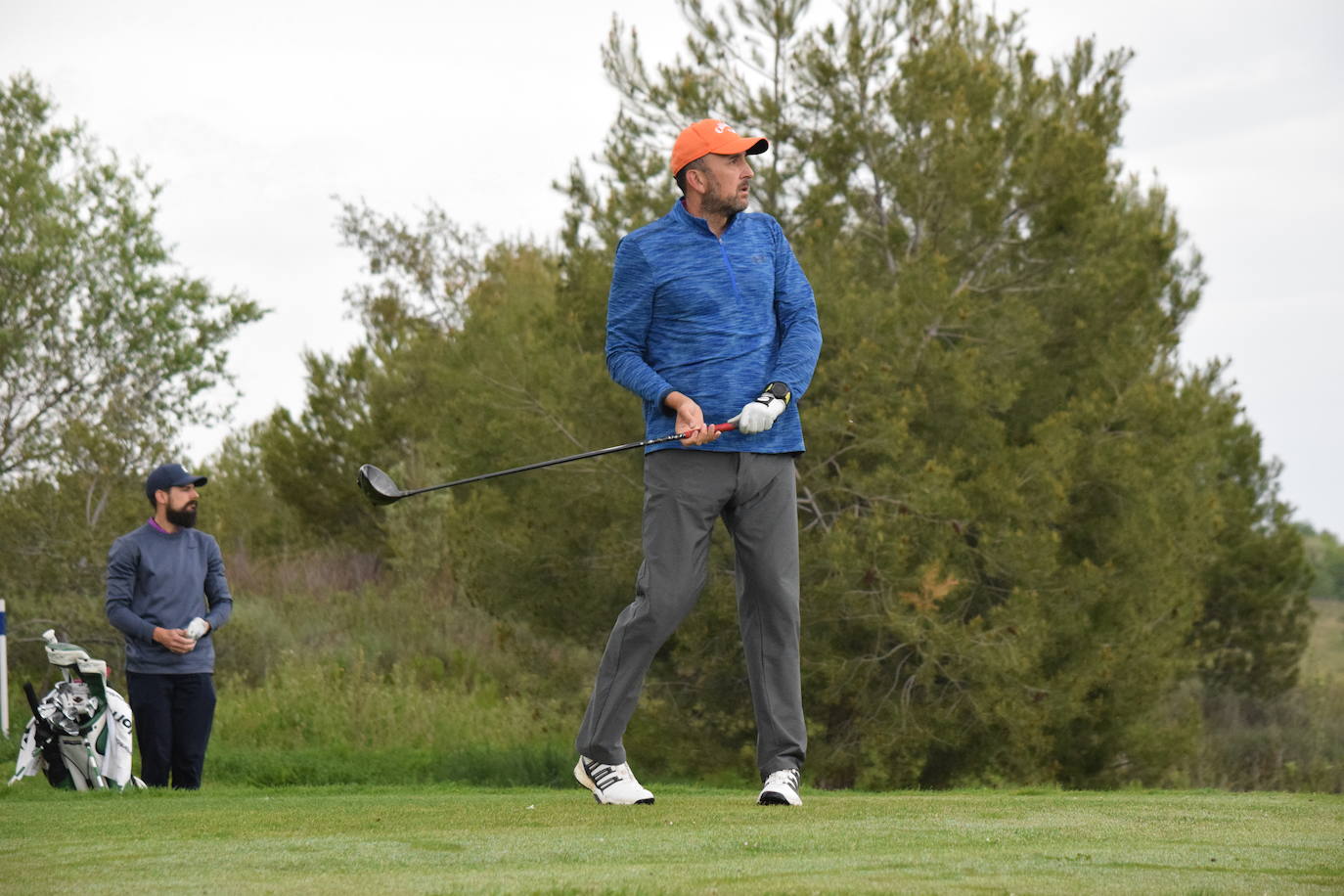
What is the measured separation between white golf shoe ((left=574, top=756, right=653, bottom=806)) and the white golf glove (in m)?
1.18

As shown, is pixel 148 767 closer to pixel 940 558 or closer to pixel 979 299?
pixel 940 558

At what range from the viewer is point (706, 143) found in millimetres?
5637

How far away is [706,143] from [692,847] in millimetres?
2456

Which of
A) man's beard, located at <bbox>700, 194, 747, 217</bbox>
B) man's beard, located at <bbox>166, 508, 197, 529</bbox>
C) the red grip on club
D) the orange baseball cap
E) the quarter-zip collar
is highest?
the orange baseball cap

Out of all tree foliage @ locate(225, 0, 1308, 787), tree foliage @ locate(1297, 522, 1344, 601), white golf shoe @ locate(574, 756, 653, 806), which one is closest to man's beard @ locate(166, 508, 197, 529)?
white golf shoe @ locate(574, 756, 653, 806)

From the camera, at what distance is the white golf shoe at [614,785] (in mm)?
5457

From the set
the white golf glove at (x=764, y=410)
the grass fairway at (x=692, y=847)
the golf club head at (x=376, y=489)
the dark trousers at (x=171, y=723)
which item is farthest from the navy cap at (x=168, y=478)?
the white golf glove at (x=764, y=410)

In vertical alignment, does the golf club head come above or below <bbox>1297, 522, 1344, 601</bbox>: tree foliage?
below

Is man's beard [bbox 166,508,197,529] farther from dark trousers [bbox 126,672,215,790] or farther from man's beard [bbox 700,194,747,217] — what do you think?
man's beard [bbox 700,194,747,217]

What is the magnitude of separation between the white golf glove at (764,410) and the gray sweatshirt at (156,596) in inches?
160

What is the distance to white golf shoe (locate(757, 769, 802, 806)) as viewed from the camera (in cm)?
543

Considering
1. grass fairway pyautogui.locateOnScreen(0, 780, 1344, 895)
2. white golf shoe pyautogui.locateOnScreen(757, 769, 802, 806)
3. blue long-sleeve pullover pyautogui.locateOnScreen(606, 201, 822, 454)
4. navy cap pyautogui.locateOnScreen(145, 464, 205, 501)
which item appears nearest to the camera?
grass fairway pyautogui.locateOnScreen(0, 780, 1344, 895)

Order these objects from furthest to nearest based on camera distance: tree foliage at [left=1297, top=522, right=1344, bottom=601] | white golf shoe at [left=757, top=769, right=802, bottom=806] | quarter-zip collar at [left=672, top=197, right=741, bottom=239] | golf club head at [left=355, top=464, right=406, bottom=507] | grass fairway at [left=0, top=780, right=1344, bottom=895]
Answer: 1. tree foliage at [left=1297, top=522, right=1344, bottom=601]
2. golf club head at [left=355, top=464, right=406, bottom=507]
3. quarter-zip collar at [left=672, top=197, right=741, bottom=239]
4. white golf shoe at [left=757, top=769, right=802, bottom=806]
5. grass fairway at [left=0, top=780, right=1344, bottom=895]

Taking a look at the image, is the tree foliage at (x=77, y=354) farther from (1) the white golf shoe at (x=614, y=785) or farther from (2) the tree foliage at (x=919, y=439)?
(1) the white golf shoe at (x=614, y=785)
